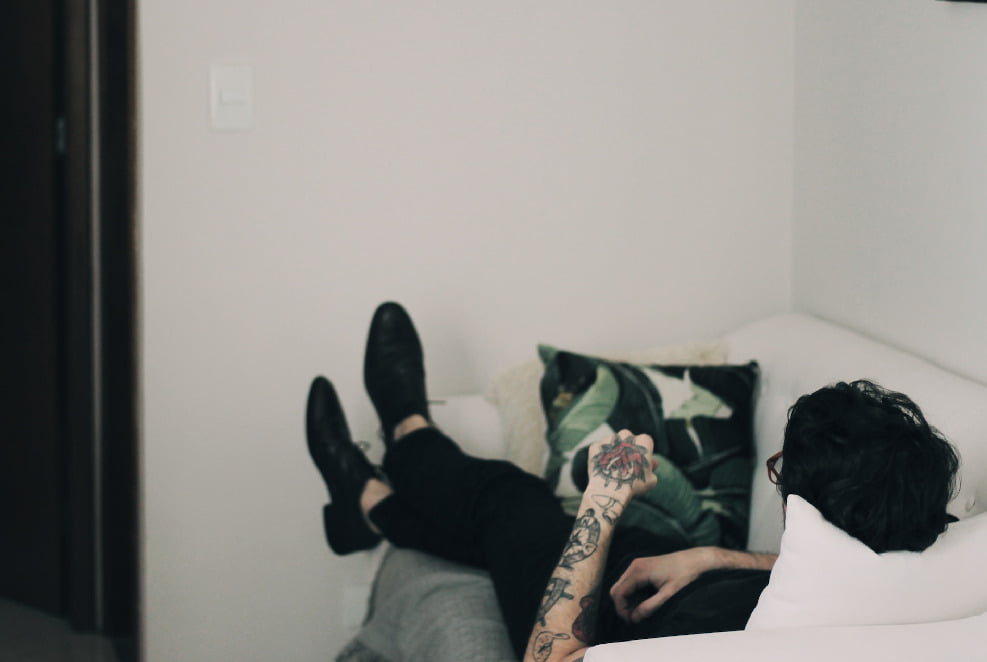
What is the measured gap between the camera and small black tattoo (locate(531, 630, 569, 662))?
1.33m

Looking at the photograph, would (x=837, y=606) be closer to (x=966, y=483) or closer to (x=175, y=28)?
(x=966, y=483)

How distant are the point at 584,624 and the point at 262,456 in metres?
0.96

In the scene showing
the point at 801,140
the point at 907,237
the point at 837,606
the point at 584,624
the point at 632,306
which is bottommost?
the point at 584,624

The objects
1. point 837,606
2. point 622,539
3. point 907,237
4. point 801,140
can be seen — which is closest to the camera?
point 837,606

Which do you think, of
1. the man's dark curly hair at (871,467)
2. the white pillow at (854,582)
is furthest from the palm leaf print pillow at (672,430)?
the white pillow at (854,582)

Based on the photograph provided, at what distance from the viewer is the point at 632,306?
7.22 feet

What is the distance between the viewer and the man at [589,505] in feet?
3.54

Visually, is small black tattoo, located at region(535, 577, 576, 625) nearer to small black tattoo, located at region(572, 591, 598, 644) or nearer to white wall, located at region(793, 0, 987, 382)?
small black tattoo, located at region(572, 591, 598, 644)

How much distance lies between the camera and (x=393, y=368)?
1988 millimetres

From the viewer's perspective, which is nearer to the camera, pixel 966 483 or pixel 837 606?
pixel 837 606

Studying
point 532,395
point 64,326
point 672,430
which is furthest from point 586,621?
point 64,326

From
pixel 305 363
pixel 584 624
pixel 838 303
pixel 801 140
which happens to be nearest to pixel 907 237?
pixel 838 303

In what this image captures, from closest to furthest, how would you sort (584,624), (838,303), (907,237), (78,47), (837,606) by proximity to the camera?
(837,606) → (584,624) → (907,237) → (838,303) → (78,47)

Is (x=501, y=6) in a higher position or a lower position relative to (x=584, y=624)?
higher
